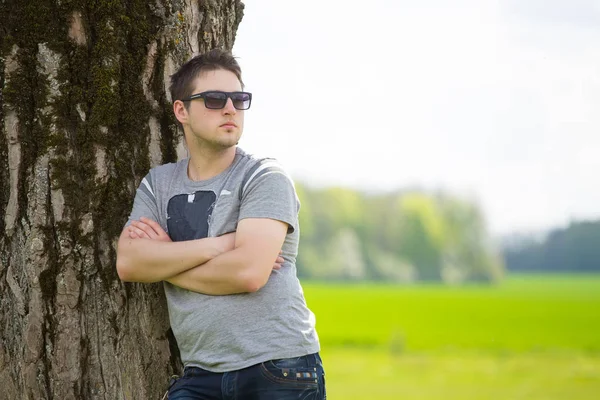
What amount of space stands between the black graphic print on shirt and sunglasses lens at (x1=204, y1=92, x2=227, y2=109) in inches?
14.7

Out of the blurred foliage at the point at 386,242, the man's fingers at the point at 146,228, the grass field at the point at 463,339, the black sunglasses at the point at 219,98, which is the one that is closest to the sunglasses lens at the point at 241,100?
the black sunglasses at the point at 219,98

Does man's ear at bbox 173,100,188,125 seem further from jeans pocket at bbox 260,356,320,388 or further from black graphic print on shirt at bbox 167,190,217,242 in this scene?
jeans pocket at bbox 260,356,320,388

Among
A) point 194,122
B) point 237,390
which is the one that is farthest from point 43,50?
point 237,390

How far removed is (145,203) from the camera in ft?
11.1

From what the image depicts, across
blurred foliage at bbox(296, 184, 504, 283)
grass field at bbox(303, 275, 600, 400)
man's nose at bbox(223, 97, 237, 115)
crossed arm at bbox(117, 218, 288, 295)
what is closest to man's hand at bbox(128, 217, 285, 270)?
crossed arm at bbox(117, 218, 288, 295)

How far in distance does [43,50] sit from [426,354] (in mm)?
32660

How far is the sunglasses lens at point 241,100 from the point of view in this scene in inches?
127

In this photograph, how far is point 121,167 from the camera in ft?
11.8

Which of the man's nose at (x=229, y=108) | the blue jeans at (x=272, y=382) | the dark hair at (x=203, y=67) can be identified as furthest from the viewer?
the dark hair at (x=203, y=67)

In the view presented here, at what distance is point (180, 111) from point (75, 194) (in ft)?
2.18

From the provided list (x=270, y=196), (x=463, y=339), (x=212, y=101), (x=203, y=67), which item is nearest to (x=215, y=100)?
(x=212, y=101)

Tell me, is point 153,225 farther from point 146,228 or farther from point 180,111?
point 180,111

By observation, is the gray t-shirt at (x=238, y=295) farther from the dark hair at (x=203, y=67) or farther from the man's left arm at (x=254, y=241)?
the dark hair at (x=203, y=67)

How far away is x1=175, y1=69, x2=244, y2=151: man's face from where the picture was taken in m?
3.21
